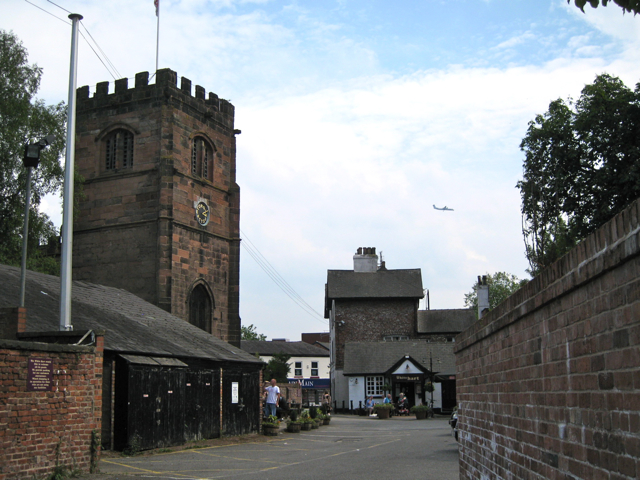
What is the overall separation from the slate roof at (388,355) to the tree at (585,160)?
1412 centimetres

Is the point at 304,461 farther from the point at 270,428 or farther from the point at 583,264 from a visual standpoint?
the point at 583,264

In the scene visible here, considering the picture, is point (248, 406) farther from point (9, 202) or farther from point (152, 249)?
point (9, 202)

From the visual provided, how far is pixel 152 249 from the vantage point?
3244cm

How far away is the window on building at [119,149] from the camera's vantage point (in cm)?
3431

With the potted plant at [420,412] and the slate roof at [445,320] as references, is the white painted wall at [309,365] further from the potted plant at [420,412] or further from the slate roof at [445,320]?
the potted plant at [420,412]

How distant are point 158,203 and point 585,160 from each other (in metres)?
20.3

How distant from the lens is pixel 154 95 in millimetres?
A: 33688

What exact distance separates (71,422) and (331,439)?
12.0m

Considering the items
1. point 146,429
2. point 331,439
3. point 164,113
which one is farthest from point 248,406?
point 164,113

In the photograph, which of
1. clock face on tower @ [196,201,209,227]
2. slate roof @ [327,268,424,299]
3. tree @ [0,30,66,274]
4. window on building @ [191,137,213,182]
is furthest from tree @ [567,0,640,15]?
slate roof @ [327,268,424,299]

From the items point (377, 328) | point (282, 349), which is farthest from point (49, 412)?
point (282, 349)

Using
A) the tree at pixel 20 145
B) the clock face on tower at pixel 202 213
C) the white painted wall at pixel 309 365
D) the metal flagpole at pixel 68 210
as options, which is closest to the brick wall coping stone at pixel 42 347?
the metal flagpole at pixel 68 210

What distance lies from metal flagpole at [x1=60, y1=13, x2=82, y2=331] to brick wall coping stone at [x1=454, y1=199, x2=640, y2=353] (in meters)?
9.66

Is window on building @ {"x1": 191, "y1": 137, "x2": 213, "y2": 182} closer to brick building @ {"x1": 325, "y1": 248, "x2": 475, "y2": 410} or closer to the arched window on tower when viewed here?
the arched window on tower
